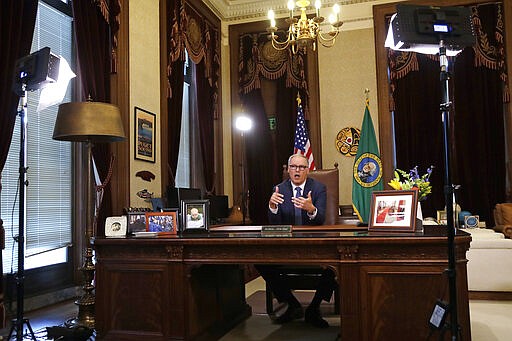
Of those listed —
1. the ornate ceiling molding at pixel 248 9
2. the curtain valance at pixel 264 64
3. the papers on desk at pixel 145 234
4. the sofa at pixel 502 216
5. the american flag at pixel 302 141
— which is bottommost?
the sofa at pixel 502 216

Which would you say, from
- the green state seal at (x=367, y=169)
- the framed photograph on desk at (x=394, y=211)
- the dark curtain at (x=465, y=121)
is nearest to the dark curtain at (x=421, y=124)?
the dark curtain at (x=465, y=121)

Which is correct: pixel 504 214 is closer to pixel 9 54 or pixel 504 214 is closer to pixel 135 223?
pixel 135 223

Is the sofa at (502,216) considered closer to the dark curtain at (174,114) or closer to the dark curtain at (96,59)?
the dark curtain at (174,114)

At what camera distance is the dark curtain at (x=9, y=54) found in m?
3.23

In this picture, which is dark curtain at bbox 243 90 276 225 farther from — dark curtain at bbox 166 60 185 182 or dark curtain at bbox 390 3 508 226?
dark curtain at bbox 390 3 508 226

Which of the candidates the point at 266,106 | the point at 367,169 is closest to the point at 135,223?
the point at 367,169

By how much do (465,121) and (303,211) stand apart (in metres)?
3.48

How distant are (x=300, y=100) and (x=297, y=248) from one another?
13.9 feet

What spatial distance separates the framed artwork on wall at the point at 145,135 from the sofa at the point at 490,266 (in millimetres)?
3122

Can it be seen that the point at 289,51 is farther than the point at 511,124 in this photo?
Yes

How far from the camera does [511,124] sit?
19.6 ft

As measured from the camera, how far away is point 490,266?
4.13m

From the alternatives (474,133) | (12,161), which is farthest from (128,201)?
(474,133)

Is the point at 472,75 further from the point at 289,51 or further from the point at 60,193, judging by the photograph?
the point at 60,193
